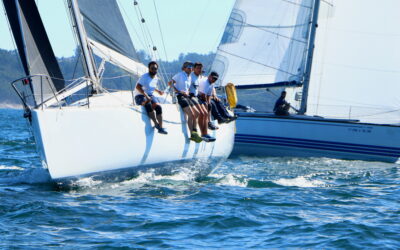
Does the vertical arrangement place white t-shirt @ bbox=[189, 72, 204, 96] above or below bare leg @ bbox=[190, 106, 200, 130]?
above

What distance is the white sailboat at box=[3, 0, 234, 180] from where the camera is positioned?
8.01 metres

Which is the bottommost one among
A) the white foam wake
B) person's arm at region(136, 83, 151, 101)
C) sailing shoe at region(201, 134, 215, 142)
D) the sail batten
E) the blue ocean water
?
the blue ocean water

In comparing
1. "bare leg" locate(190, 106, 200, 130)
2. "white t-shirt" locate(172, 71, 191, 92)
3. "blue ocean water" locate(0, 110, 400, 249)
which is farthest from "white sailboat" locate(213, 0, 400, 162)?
"white t-shirt" locate(172, 71, 191, 92)

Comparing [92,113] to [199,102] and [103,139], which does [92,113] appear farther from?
[199,102]

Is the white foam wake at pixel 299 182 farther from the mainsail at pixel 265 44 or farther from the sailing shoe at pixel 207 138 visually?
the mainsail at pixel 265 44

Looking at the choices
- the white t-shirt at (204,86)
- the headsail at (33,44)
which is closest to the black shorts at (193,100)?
the white t-shirt at (204,86)

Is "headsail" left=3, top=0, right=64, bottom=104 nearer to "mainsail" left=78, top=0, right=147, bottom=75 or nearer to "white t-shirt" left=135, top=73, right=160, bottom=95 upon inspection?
"mainsail" left=78, top=0, right=147, bottom=75

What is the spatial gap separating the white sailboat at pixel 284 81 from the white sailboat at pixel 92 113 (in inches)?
185

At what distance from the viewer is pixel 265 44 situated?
17.5 meters

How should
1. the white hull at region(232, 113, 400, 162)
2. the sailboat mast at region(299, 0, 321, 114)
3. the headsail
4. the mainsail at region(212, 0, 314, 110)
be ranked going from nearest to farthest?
the headsail, the white hull at region(232, 113, 400, 162), the sailboat mast at region(299, 0, 321, 114), the mainsail at region(212, 0, 314, 110)

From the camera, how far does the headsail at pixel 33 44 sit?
911 cm

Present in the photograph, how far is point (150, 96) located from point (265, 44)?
28.1ft

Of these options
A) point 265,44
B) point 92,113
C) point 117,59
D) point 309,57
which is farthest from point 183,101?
point 265,44

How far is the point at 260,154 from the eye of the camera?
1631 centimetres
